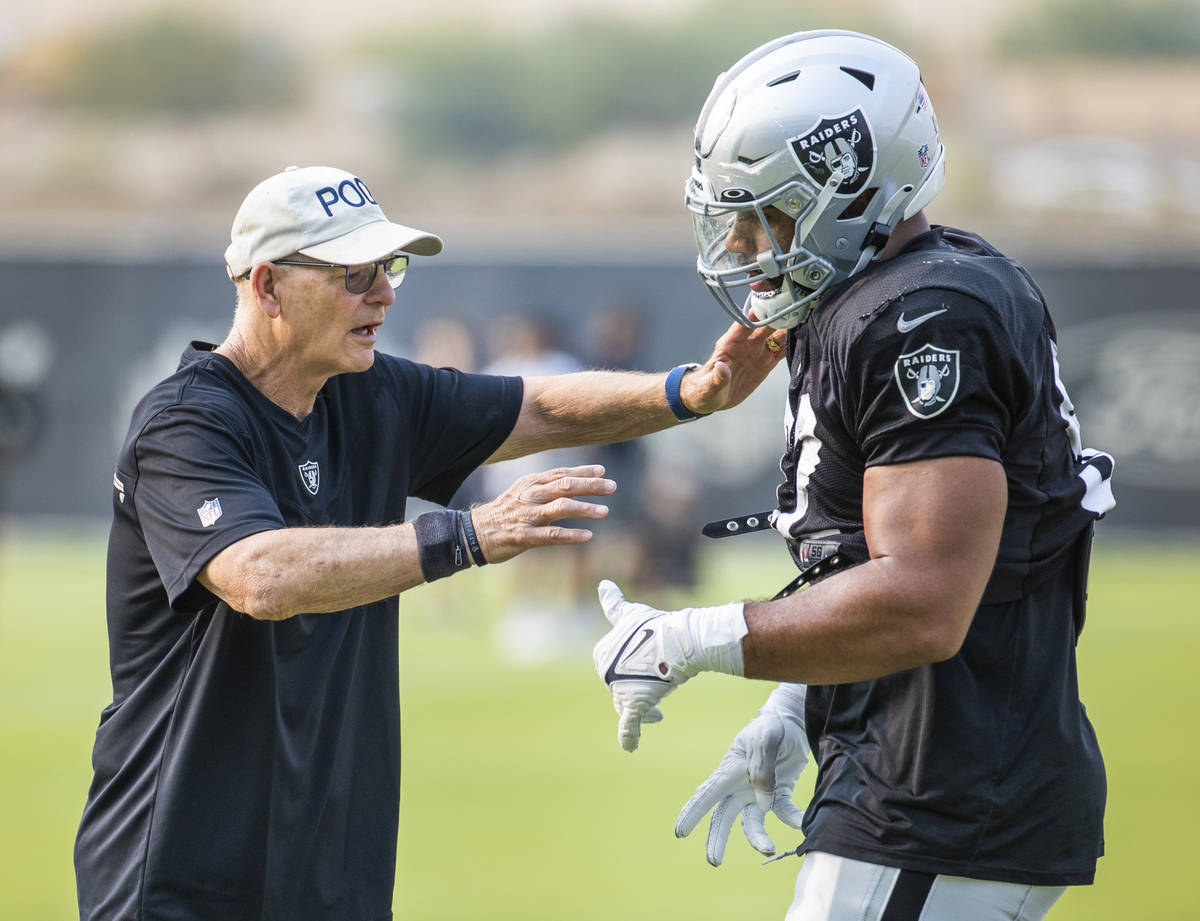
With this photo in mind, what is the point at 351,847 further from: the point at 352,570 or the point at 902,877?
the point at 902,877

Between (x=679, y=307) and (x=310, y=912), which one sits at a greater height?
(x=679, y=307)

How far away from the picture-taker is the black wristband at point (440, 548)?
295 centimetres

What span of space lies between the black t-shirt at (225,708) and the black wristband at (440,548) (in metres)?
0.32

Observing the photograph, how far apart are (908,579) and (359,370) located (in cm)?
160

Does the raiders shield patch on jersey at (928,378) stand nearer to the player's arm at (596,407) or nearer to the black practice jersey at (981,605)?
the black practice jersey at (981,605)

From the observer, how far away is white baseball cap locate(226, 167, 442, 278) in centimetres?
342

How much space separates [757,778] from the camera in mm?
3211

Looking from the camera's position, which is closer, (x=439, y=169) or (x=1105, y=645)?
(x=1105, y=645)

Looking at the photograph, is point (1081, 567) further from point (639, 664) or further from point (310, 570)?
point (310, 570)

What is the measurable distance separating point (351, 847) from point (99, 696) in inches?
239

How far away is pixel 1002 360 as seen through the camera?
2531 mm

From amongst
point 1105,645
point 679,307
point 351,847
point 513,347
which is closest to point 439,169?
point 679,307

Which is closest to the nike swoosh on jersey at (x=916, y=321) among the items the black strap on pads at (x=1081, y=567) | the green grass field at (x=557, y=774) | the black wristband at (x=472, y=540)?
the black strap on pads at (x=1081, y=567)

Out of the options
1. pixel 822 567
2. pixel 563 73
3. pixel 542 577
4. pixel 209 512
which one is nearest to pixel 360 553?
pixel 209 512
